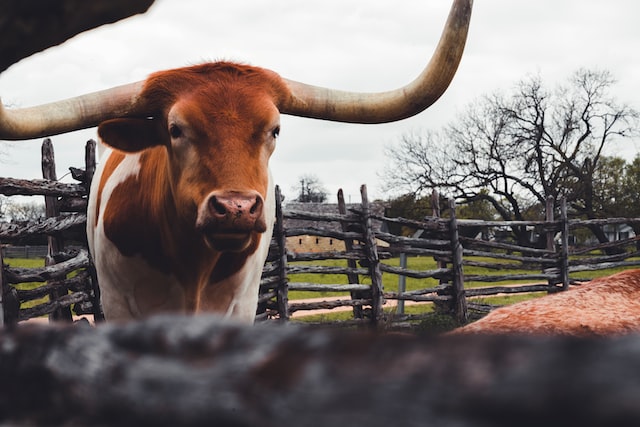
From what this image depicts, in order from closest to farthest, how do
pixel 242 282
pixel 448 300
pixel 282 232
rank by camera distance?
pixel 242 282 → pixel 282 232 → pixel 448 300

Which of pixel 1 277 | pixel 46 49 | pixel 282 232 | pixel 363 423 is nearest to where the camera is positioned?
pixel 363 423

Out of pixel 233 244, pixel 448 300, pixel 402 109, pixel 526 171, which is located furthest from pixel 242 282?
pixel 526 171

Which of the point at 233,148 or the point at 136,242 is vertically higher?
the point at 233,148

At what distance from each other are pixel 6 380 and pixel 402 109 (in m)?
3.31

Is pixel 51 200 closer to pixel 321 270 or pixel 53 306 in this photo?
pixel 53 306

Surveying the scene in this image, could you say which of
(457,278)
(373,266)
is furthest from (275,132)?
(457,278)

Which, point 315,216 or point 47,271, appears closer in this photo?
point 47,271

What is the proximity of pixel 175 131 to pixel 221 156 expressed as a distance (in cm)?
37

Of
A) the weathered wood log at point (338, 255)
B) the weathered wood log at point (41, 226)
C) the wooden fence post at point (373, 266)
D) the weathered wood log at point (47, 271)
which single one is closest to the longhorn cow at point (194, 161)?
the weathered wood log at point (41, 226)

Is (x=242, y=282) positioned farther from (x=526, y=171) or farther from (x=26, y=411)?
(x=526, y=171)

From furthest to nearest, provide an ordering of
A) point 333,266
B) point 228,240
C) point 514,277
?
point 514,277 < point 333,266 < point 228,240

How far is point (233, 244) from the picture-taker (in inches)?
112

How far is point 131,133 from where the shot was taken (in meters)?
3.45

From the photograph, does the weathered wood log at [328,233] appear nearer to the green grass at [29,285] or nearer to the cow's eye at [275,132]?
the green grass at [29,285]
